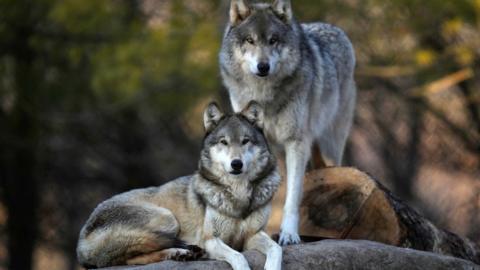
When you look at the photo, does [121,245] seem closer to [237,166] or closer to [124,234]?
[124,234]

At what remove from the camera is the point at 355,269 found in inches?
324

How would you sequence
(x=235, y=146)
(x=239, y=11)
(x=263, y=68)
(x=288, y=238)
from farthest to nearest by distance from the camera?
1. (x=239, y=11)
2. (x=263, y=68)
3. (x=288, y=238)
4. (x=235, y=146)

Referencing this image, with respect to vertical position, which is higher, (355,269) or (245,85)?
(245,85)

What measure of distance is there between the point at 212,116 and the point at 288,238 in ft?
4.62

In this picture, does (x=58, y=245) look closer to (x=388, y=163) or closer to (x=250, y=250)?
(x=388, y=163)

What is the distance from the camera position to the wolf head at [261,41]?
30.2 ft

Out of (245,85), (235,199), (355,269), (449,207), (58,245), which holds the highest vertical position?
(245,85)

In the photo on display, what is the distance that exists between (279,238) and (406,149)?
9.49 m

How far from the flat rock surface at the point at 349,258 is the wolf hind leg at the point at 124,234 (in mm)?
337

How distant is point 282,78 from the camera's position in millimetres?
9531

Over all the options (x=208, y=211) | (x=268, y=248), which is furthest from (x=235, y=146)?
(x=268, y=248)

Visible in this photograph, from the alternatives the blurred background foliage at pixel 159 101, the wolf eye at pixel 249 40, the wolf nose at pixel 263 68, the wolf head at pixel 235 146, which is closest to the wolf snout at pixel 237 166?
the wolf head at pixel 235 146

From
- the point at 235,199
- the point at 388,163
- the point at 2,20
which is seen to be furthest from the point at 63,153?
the point at 235,199

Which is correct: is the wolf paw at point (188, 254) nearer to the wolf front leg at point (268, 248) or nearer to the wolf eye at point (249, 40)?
the wolf front leg at point (268, 248)
